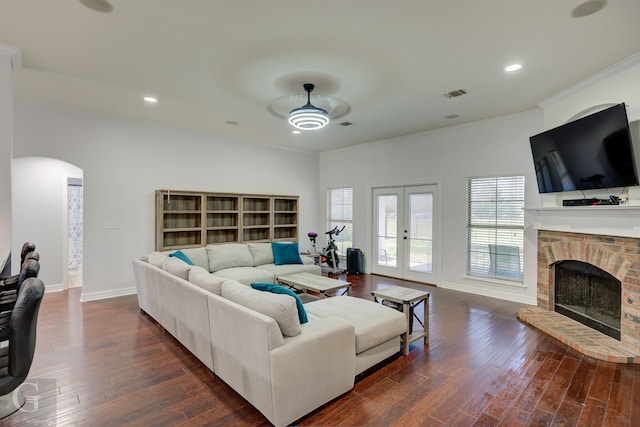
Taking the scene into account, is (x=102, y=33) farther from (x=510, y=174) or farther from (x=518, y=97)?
(x=510, y=174)

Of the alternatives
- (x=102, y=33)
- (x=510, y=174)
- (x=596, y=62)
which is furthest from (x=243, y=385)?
(x=510, y=174)

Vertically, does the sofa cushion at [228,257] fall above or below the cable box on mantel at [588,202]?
below

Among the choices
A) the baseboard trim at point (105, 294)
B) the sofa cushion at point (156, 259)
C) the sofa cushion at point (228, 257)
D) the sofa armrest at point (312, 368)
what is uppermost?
the sofa cushion at point (156, 259)

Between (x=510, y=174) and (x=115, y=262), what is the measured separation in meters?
6.56

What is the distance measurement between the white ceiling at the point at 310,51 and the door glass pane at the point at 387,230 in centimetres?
244

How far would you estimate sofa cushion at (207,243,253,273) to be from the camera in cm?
510

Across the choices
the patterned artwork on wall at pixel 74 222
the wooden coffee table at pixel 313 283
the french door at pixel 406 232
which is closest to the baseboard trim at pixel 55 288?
the patterned artwork on wall at pixel 74 222

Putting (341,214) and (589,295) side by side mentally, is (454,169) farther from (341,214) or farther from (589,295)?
(341,214)

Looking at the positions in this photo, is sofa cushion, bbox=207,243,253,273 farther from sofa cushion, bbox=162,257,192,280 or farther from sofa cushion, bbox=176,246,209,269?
sofa cushion, bbox=162,257,192,280

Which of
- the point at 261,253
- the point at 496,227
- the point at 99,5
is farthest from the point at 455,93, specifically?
the point at 261,253

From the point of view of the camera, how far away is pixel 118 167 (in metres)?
5.23

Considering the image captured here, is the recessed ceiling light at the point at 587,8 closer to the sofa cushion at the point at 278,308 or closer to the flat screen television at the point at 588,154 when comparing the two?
the flat screen television at the point at 588,154

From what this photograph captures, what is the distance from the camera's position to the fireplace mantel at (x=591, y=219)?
10.5 ft

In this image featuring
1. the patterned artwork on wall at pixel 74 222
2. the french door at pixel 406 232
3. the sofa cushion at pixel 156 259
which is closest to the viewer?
the sofa cushion at pixel 156 259
